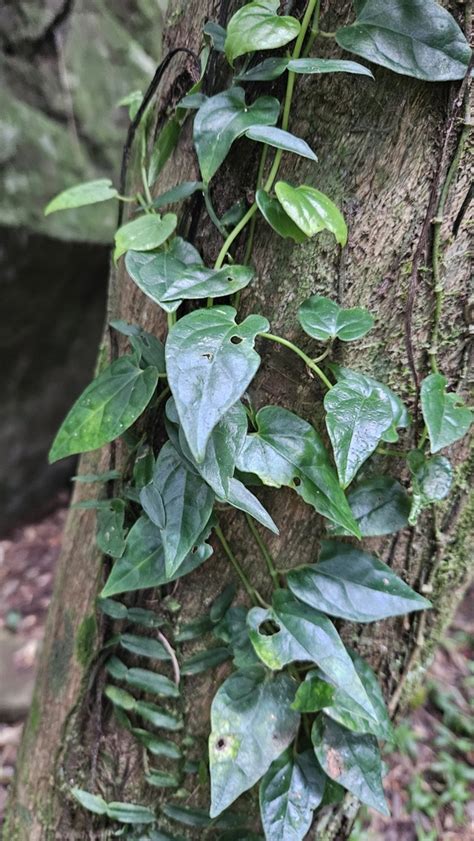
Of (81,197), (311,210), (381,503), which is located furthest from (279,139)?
(381,503)

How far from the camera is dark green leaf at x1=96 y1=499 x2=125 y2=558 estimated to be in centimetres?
63

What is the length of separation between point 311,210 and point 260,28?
0.56 ft

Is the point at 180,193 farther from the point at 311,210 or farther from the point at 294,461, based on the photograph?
the point at 294,461


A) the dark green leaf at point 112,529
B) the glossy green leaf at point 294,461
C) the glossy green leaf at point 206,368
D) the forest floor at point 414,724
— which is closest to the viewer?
the glossy green leaf at point 206,368

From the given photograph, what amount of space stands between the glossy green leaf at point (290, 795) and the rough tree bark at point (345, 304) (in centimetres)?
11

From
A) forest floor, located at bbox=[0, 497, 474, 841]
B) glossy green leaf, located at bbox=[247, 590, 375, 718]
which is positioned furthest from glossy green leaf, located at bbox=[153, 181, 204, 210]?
forest floor, located at bbox=[0, 497, 474, 841]

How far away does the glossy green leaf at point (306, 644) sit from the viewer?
1.82 ft

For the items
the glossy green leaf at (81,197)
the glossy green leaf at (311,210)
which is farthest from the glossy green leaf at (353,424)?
the glossy green leaf at (81,197)

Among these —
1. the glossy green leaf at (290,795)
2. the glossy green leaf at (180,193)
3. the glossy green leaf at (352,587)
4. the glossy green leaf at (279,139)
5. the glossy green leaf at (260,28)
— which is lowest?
the glossy green leaf at (290,795)

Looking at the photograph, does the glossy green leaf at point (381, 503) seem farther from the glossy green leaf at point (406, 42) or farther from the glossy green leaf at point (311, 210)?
the glossy green leaf at point (406, 42)

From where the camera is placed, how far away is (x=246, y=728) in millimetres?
601

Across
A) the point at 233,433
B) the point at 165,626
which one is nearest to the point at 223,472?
the point at 233,433

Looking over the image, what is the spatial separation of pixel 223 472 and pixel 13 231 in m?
1.65

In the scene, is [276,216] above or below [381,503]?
above
